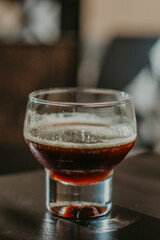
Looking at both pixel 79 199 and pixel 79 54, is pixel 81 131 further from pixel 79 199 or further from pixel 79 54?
pixel 79 54

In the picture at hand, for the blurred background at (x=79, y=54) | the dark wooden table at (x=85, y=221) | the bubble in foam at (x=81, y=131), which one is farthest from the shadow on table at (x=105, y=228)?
the blurred background at (x=79, y=54)

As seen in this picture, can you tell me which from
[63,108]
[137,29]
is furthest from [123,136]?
[137,29]

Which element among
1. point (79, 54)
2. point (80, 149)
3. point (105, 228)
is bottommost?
point (105, 228)

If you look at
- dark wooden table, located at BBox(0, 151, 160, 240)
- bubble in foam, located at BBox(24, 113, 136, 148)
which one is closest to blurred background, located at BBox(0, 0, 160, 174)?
dark wooden table, located at BBox(0, 151, 160, 240)

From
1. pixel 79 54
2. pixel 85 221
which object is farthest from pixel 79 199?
pixel 79 54

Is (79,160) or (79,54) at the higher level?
(79,54)

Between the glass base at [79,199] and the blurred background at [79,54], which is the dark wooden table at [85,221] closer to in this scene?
the glass base at [79,199]
